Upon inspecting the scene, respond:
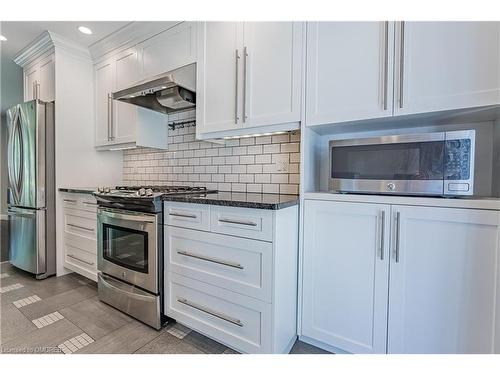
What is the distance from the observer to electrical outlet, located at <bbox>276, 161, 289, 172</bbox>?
189 centimetres

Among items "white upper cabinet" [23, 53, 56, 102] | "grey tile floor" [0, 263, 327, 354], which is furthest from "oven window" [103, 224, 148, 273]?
"white upper cabinet" [23, 53, 56, 102]

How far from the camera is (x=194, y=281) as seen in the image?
153 cm

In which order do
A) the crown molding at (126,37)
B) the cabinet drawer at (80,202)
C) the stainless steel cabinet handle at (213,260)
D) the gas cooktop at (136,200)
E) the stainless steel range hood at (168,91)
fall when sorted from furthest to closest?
the cabinet drawer at (80,202) → the crown molding at (126,37) → the stainless steel range hood at (168,91) → the gas cooktop at (136,200) → the stainless steel cabinet handle at (213,260)

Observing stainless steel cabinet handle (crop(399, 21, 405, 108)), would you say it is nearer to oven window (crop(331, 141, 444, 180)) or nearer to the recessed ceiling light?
oven window (crop(331, 141, 444, 180))

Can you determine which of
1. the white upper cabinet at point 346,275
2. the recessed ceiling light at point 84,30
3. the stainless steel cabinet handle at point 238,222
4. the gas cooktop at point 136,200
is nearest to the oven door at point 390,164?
the white upper cabinet at point 346,275

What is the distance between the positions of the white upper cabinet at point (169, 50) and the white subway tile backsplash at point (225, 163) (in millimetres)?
468

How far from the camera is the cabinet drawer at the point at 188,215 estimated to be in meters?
1.47

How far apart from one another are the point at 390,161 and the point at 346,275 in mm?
653

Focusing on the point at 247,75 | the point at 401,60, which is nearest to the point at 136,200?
the point at 247,75

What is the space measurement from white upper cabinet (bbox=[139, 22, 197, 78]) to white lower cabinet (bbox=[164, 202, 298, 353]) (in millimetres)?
1226

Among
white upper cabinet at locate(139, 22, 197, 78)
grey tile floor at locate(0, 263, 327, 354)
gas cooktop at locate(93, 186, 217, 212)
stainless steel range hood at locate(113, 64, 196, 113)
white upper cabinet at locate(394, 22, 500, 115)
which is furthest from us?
white upper cabinet at locate(139, 22, 197, 78)

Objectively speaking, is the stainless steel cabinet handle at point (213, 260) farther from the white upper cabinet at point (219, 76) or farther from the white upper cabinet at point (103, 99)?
the white upper cabinet at point (103, 99)

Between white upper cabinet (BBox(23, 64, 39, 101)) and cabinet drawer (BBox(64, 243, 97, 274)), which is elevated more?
white upper cabinet (BBox(23, 64, 39, 101))
